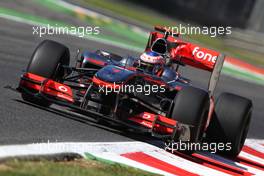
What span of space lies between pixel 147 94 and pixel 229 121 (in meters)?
1.03

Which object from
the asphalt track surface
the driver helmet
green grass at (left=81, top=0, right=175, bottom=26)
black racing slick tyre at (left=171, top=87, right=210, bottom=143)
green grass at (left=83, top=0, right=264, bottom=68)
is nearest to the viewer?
the asphalt track surface

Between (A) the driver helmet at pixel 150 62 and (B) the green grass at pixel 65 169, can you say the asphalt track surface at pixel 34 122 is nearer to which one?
(B) the green grass at pixel 65 169

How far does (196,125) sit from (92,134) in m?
1.15

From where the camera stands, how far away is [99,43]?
64.8 feet

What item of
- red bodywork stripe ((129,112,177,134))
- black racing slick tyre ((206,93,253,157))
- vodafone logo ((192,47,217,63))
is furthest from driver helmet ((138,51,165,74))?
red bodywork stripe ((129,112,177,134))

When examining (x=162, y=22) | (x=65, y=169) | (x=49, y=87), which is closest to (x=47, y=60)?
(x=49, y=87)

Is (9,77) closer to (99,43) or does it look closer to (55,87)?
(55,87)

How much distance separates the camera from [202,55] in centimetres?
973

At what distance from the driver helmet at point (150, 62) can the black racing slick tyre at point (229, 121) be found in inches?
40.0

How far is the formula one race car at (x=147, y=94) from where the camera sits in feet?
26.3

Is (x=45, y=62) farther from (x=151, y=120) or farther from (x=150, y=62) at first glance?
(x=151, y=120)

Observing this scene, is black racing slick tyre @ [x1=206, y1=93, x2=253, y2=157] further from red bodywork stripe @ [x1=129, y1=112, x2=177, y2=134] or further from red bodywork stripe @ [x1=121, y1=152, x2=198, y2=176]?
red bodywork stripe @ [x1=121, y1=152, x2=198, y2=176]

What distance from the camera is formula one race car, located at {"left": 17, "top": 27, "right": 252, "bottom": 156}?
316 inches

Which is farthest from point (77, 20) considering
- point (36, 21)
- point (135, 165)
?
point (135, 165)
